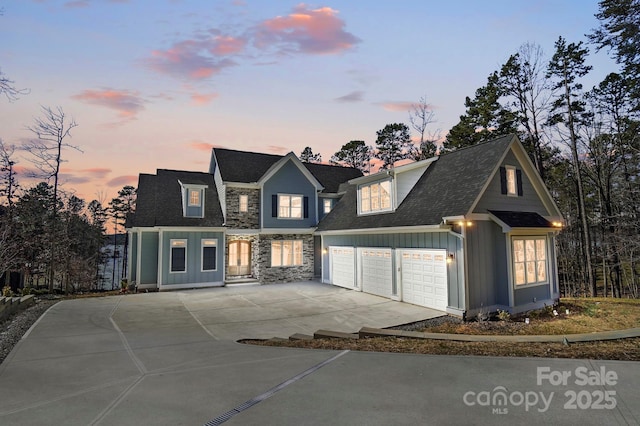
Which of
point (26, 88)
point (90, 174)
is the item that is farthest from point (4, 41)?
point (90, 174)

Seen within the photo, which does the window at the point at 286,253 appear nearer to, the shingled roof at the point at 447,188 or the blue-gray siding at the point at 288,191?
the blue-gray siding at the point at 288,191

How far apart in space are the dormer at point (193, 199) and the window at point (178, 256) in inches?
70.6

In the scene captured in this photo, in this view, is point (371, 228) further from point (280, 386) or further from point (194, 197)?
point (194, 197)

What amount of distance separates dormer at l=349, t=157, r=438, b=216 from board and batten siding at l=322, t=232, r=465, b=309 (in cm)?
143

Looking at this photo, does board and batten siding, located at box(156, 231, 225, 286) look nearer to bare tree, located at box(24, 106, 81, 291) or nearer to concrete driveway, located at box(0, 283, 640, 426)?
bare tree, located at box(24, 106, 81, 291)

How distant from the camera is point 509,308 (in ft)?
34.2

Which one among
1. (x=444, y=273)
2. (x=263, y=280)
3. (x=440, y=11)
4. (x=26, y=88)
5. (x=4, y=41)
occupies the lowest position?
(x=263, y=280)

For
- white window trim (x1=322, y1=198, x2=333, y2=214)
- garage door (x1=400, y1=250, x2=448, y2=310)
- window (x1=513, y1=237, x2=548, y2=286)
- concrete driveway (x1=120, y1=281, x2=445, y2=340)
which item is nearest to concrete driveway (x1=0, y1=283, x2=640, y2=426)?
concrete driveway (x1=120, y1=281, x2=445, y2=340)

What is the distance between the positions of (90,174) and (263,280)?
17164 millimetres

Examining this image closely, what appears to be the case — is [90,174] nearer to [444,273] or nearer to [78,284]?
[78,284]

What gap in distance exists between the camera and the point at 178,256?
16594 mm

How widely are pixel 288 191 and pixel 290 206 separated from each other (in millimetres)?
934

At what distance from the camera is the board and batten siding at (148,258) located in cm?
1656

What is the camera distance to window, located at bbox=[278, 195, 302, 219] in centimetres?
1900
